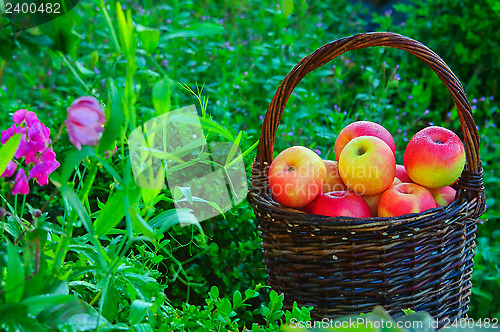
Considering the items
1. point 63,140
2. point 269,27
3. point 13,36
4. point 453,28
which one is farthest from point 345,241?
point 453,28

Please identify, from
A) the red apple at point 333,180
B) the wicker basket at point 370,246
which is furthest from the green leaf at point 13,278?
the red apple at point 333,180

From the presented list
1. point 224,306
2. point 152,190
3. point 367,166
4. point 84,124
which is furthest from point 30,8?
point 367,166

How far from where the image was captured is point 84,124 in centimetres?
54

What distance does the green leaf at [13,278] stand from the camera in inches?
21.2

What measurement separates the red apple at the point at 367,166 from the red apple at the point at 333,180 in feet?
0.17

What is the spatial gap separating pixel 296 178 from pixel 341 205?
0.11m

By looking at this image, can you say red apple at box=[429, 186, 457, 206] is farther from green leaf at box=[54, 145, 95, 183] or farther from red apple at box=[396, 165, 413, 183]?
green leaf at box=[54, 145, 95, 183]

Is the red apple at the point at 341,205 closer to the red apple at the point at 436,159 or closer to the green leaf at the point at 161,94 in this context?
the red apple at the point at 436,159

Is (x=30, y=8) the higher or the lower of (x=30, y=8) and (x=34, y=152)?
the higher

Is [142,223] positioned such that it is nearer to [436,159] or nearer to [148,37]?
[148,37]

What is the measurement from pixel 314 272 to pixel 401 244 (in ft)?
0.58

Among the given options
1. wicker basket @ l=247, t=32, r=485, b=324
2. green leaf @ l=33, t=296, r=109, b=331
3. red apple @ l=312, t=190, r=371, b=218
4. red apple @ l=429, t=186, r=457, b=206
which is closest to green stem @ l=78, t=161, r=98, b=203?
green leaf @ l=33, t=296, r=109, b=331

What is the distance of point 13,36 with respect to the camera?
1.84ft

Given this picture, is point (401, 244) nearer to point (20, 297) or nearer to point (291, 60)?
point (20, 297)
